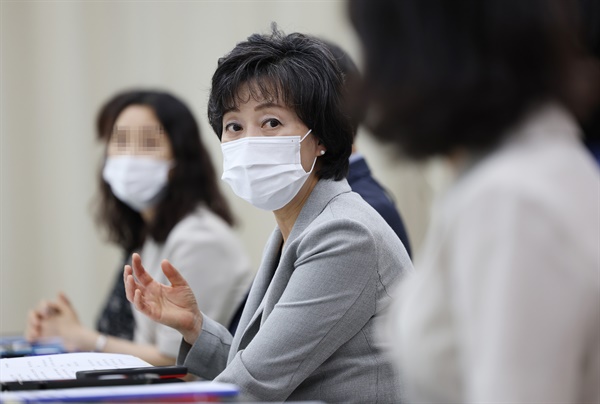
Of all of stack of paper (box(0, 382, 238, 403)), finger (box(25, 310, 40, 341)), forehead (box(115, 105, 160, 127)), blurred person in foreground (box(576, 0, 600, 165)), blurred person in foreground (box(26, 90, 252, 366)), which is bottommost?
finger (box(25, 310, 40, 341))

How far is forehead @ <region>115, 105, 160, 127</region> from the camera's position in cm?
308

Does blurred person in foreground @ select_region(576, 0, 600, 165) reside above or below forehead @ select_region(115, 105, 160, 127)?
above

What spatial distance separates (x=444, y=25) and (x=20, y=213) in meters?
3.76

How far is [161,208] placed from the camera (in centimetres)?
307

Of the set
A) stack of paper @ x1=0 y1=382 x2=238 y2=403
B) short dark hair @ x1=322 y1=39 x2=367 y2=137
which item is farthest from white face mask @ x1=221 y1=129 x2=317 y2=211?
stack of paper @ x1=0 y1=382 x2=238 y2=403

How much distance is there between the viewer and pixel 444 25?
2.88 feet

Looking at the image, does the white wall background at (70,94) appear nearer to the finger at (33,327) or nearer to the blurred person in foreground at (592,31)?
the finger at (33,327)

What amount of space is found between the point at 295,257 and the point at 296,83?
371 millimetres

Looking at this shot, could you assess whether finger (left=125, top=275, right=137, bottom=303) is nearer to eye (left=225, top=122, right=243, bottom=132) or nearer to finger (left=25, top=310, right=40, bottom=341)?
eye (left=225, top=122, right=243, bottom=132)

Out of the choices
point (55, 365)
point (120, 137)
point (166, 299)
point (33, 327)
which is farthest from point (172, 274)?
point (120, 137)

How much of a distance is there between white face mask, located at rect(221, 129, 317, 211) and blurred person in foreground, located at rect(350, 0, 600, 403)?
0.87m

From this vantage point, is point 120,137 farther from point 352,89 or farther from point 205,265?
point 352,89

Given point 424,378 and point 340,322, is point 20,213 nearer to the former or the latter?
point 340,322

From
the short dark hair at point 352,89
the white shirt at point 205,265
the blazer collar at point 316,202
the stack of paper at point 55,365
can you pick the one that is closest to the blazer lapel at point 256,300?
the blazer collar at point 316,202
